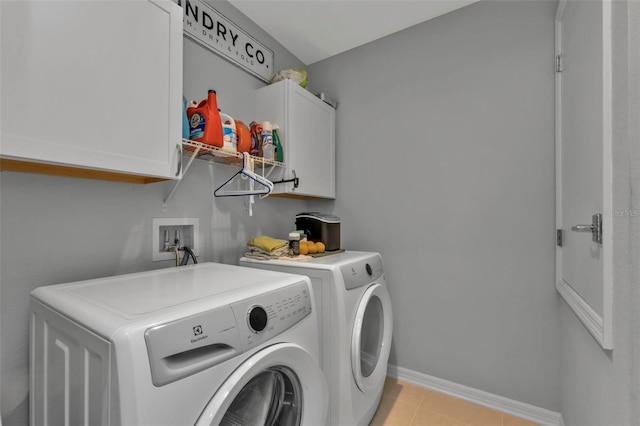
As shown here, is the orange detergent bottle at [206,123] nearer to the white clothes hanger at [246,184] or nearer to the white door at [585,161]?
the white clothes hanger at [246,184]

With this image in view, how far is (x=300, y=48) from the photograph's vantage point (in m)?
2.27

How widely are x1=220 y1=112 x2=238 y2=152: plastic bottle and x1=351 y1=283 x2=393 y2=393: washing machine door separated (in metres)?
1.06

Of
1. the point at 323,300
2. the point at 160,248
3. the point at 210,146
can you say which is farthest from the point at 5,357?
the point at 323,300

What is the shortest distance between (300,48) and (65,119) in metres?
1.86

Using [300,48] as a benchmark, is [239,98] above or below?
below

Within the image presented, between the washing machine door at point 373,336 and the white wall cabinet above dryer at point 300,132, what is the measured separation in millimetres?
840

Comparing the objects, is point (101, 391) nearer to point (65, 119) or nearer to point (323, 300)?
point (65, 119)

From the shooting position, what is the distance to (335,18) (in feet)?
6.37

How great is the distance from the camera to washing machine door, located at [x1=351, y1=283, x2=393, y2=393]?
147 centimetres

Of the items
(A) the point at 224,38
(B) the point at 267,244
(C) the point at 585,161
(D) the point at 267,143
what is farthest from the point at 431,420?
(A) the point at 224,38

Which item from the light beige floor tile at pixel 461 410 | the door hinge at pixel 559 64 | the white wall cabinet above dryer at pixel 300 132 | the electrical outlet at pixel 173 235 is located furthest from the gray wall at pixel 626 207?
the electrical outlet at pixel 173 235

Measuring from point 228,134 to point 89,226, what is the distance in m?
0.74

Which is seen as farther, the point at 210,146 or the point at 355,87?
the point at 355,87

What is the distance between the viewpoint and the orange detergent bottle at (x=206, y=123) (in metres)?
1.33
